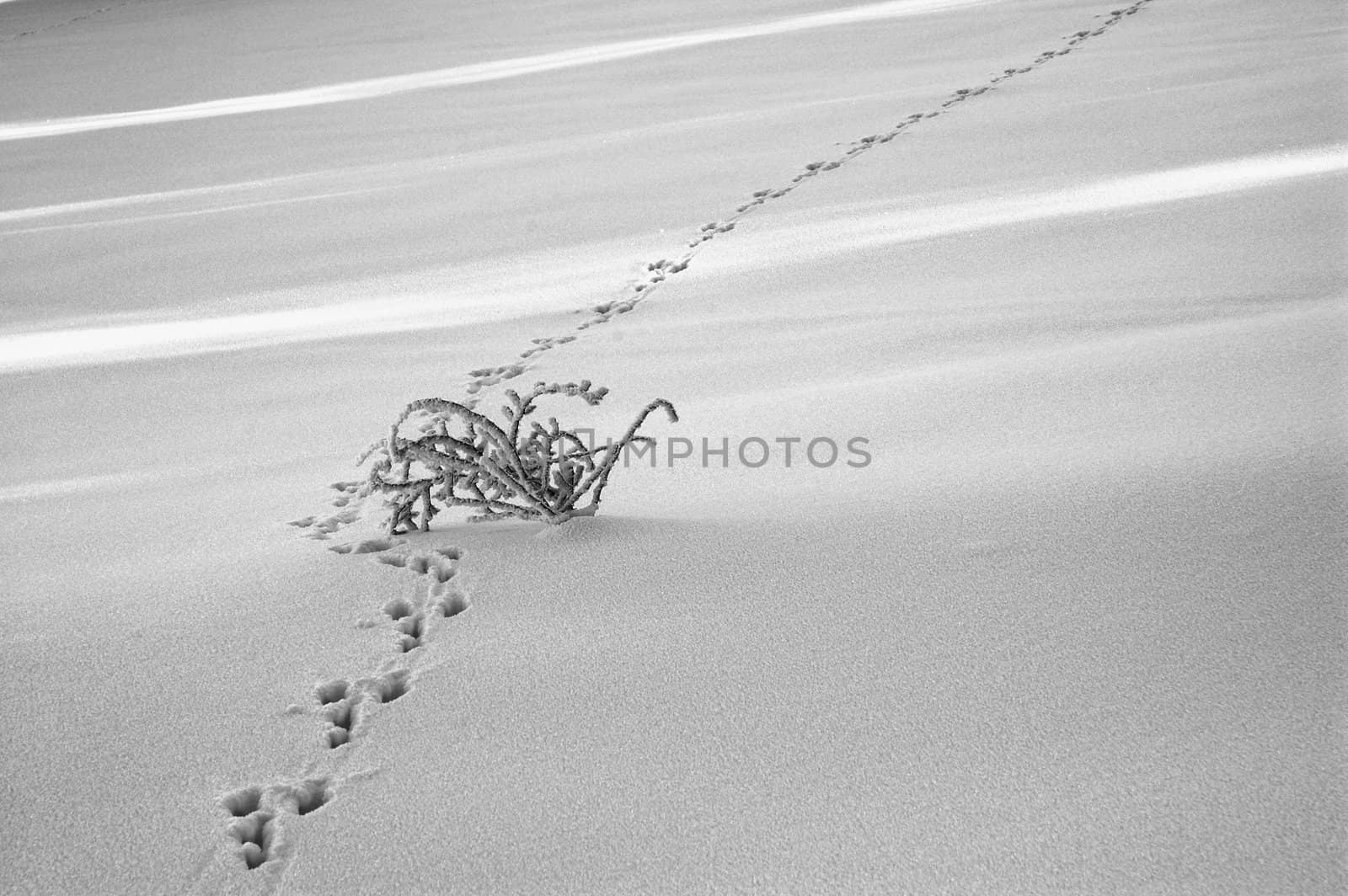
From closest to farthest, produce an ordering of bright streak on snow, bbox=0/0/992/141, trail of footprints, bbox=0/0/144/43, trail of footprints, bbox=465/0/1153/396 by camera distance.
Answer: trail of footprints, bbox=465/0/1153/396 → bright streak on snow, bbox=0/0/992/141 → trail of footprints, bbox=0/0/144/43

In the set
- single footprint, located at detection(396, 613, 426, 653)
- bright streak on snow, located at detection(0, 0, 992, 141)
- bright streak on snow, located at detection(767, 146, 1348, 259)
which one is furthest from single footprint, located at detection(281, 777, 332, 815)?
bright streak on snow, located at detection(0, 0, 992, 141)

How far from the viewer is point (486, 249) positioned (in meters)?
3.97

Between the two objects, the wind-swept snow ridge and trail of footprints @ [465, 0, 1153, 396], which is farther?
the wind-swept snow ridge

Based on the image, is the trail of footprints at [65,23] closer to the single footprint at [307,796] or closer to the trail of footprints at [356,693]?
the trail of footprints at [356,693]

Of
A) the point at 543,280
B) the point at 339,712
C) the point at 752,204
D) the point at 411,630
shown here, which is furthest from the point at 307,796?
the point at 752,204

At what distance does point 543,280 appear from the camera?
366cm

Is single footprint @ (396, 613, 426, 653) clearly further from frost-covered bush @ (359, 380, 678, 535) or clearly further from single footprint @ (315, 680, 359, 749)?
frost-covered bush @ (359, 380, 678, 535)

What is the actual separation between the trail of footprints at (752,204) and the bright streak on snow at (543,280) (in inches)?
6.0

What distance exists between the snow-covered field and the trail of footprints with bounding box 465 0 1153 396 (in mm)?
28

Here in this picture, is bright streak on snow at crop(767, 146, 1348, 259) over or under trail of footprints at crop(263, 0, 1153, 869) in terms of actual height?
over

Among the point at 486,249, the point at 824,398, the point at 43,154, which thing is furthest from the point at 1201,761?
the point at 43,154

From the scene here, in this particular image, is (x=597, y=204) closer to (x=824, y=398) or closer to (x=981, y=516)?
(x=824, y=398)

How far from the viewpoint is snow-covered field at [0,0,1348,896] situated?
1316mm

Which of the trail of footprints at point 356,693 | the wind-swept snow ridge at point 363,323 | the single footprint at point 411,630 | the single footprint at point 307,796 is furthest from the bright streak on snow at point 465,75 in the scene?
the single footprint at point 307,796
